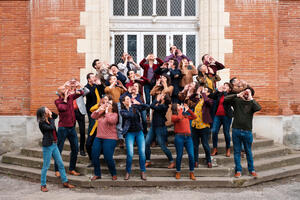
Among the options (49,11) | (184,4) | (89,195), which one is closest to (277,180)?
(89,195)

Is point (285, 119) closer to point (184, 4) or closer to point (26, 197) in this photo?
point (184, 4)

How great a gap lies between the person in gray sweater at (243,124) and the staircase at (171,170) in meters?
0.31

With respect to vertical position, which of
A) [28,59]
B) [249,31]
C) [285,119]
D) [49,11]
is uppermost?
[49,11]

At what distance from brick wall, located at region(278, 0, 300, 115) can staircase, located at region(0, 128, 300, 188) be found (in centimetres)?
214

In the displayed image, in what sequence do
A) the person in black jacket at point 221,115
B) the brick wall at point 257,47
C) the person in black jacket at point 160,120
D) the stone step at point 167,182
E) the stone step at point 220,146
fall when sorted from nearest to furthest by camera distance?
the stone step at point 167,182, the person in black jacket at point 160,120, the person in black jacket at point 221,115, the stone step at point 220,146, the brick wall at point 257,47

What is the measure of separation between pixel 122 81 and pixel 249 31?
476cm

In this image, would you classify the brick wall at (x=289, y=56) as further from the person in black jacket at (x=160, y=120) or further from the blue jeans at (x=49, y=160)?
the blue jeans at (x=49, y=160)

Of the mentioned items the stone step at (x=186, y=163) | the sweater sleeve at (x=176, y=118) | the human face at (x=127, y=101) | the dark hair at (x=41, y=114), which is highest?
the human face at (x=127, y=101)

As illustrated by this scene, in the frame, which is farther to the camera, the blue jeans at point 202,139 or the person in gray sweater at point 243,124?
the blue jeans at point 202,139

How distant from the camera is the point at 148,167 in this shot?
750 centimetres

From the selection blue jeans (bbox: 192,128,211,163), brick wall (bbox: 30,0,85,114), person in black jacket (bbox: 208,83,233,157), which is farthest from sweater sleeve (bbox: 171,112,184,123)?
brick wall (bbox: 30,0,85,114)

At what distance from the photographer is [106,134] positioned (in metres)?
6.84

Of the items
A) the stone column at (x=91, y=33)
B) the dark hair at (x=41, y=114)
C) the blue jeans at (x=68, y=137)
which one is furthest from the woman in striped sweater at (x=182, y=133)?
the stone column at (x=91, y=33)

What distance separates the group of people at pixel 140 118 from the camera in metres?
6.88
